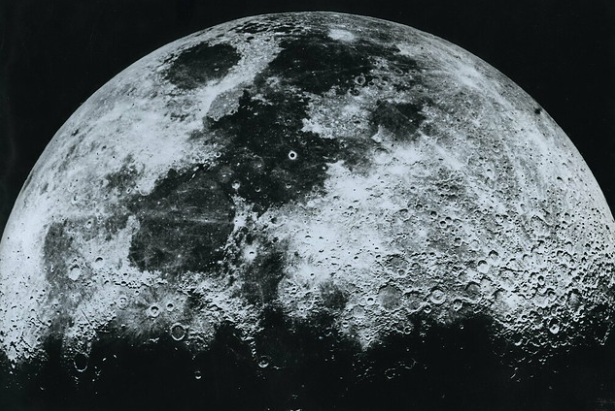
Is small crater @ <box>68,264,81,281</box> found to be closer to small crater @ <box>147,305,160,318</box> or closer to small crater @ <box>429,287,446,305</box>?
small crater @ <box>147,305,160,318</box>

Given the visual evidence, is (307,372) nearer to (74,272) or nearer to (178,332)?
(178,332)

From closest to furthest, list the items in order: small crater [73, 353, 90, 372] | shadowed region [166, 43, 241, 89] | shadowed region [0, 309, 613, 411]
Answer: shadowed region [0, 309, 613, 411]
small crater [73, 353, 90, 372]
shadowed region [166, 43, 241, 89]

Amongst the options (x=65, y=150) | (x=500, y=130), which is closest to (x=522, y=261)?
(x=500, y=130)

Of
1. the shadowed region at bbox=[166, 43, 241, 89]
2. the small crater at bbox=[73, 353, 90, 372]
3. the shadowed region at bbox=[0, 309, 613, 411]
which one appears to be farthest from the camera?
the shadowed region at bbox=[166, 43, 241, 89]

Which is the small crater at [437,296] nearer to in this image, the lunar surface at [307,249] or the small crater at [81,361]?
the lunar surface at [307,249]

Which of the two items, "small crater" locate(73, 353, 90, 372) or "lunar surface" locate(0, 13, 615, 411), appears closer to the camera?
"lunar surface" locate(0, 13, 615, 411)

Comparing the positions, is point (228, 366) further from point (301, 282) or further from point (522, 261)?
point (522, 261)

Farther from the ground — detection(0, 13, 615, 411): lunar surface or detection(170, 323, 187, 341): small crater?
detection(0, 13, 615, 411): lunar surface

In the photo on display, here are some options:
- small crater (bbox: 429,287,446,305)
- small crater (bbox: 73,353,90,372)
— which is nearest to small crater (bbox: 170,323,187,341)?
small crater (bbox: 73,353,90,372)

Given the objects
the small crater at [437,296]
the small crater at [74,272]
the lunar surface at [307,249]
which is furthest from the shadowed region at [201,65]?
the small crater at [437,296]
